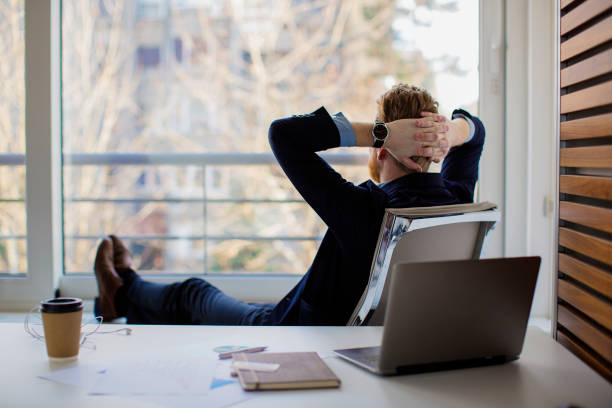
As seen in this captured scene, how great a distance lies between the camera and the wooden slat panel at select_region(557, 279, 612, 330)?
1.01 m

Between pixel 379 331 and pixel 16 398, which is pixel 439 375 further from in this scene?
pixel 16 398

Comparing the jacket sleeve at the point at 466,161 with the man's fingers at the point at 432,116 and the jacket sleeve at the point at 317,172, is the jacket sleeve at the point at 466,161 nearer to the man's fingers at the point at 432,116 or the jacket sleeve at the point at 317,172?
the man's fingers at the point at 432,116

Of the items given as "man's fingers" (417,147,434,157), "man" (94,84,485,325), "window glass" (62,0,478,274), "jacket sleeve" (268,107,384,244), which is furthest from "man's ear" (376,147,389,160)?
"window glass" (62,0,478,274)

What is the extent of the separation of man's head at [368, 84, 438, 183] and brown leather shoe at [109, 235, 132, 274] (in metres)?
1.32

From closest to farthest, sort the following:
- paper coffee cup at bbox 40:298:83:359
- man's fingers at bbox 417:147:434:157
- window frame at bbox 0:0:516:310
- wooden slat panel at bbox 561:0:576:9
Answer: paper coffee cup at bbox 40:298:83:359 < wooden slat panel at bbox 561:0:576:9 < man's fingers at bbox 417:147:434:157 < window frame at bbox 0:0:516:310

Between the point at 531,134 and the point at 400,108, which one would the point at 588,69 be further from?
the point at 531,134

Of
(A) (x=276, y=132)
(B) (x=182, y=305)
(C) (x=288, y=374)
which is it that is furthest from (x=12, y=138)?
(C) (x=288, y=374)

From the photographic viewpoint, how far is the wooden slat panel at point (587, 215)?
1014 millimetres

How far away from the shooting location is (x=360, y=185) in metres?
1.59

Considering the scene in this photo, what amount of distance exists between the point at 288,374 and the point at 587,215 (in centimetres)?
62

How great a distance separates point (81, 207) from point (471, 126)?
300 cm

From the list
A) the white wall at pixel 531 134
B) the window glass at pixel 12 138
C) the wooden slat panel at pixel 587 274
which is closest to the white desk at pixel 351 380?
the wooden slat panel at pixel 587 274

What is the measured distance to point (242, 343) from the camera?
1.07 m

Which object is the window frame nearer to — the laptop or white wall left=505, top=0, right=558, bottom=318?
white wall left=505, top=0, right=558, bottom=318
